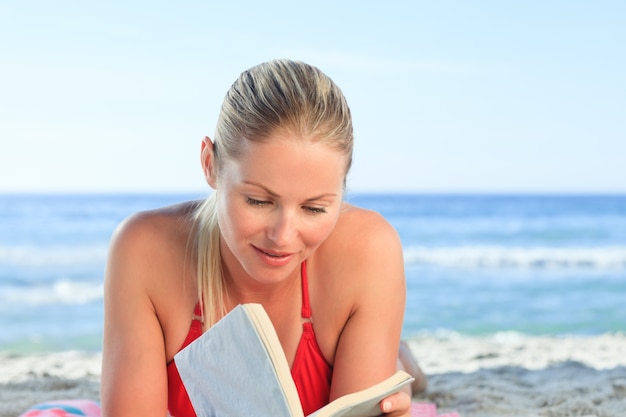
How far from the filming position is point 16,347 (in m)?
7.46

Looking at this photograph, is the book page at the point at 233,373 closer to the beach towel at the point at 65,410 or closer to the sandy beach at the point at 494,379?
the beach towel at the point at 65,410

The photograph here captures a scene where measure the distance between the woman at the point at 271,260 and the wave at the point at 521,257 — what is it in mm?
11547

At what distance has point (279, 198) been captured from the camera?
175 cm

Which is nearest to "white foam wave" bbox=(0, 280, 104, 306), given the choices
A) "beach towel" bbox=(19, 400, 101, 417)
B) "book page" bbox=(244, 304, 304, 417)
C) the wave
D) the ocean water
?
the ocean water

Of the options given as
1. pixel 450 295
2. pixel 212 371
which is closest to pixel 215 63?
pixel 450 295

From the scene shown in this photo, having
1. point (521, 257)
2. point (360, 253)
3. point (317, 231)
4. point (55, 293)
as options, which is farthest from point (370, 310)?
point (521, 257)

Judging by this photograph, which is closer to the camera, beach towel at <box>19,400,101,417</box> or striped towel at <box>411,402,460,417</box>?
beach towel at <box>19,400,101,417</box>

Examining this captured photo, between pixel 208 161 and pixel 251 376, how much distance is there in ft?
2.40

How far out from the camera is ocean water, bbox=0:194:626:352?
8.42m

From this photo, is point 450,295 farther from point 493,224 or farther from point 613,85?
point 613,85

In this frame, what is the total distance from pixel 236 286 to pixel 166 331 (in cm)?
25

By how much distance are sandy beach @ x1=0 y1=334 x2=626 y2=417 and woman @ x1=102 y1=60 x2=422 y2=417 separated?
1.22 m

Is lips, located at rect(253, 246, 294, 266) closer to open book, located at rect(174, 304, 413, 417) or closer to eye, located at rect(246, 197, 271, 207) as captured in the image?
eye, located at rect(246, 197, 271, 207)

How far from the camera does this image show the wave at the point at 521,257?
1347cm
